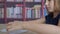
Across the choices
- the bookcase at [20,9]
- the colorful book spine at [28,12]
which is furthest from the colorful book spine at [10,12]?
the colorful book spine at [28,12]

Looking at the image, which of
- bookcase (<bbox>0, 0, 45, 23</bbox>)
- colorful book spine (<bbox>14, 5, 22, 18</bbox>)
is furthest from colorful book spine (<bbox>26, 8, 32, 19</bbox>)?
colorful book spine (<bbox>14, 5, 22, 18</bbox>)

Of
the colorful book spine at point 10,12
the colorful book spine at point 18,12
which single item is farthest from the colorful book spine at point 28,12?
the colorful book spine at point 10,12

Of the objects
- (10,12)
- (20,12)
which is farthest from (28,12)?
(10,12)

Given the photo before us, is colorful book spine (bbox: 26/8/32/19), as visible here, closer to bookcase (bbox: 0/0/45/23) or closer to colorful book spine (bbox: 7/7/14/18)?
Answer: bookcase (bbox: 0/0/45/23)

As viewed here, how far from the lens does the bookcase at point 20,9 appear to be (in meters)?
2.89

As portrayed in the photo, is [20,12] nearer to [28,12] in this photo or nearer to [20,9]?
[20,9]

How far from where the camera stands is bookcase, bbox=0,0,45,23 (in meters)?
2.89

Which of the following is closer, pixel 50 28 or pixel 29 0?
pixel 50 28

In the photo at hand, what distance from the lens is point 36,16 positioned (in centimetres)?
298

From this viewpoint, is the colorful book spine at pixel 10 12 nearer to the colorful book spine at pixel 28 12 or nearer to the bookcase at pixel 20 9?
the bookcase at pixel 20 9

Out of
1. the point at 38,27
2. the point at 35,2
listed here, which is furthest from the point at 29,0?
the point at 38,27

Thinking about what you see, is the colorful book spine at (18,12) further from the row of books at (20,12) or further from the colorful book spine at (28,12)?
the colorful book spine at (28,12)

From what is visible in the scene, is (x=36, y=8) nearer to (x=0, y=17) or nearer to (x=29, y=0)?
(x=29, y=0)

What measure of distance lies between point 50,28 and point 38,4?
7.93ft
